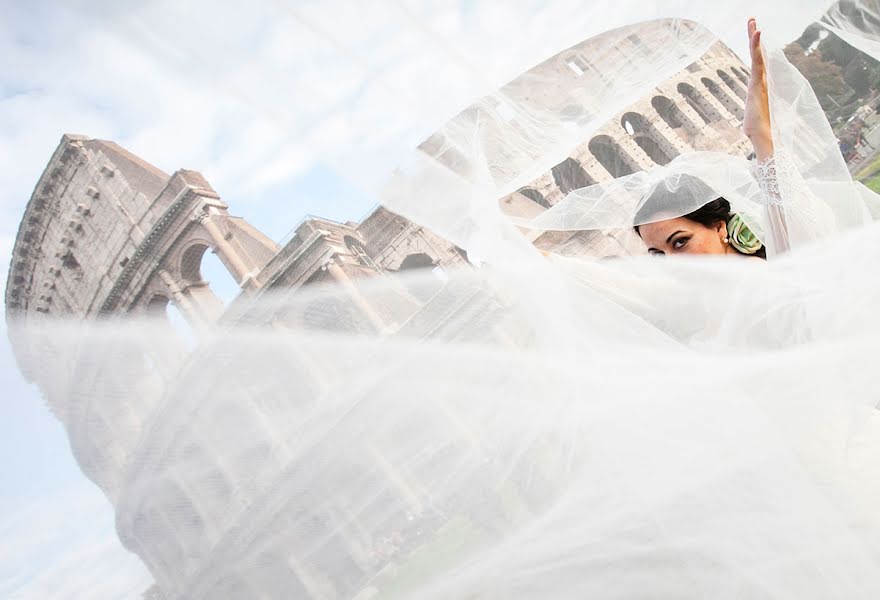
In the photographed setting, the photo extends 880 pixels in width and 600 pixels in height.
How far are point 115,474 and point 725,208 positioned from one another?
187 inches

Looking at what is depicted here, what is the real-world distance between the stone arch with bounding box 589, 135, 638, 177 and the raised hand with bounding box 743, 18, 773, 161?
19.2m

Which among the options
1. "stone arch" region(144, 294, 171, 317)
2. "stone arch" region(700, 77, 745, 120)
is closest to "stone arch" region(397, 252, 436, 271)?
"stone arch" region(144, 294, 171, 317)

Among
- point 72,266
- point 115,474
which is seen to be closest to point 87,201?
point 72,266

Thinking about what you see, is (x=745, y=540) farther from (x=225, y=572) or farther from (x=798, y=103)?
(x=225, y=572)

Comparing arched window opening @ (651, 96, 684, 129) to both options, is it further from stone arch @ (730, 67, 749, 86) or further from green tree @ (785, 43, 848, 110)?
green tree @ (785, 43, 848, 110)

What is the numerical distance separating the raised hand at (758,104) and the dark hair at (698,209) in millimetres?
431

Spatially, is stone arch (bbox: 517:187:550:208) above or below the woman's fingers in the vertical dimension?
above

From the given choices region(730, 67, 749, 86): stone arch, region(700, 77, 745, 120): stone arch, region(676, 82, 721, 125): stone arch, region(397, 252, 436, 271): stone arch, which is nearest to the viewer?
region(397, 252, 436, 271): stone arch

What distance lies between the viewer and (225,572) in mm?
3430

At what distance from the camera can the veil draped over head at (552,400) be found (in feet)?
7.02

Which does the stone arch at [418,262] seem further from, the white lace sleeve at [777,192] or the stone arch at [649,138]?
the white lace sleeve at [777,192]

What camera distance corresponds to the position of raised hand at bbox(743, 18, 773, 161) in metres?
2.56

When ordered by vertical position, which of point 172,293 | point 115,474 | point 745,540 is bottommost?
point 745,540

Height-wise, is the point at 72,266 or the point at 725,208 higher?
the point at 72,266
